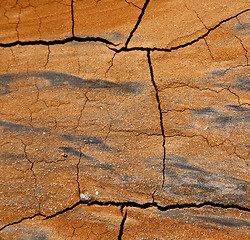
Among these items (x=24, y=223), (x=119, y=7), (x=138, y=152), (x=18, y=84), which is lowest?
(x=24, y=223)

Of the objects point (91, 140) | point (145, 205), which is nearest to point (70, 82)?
point (91, 140)

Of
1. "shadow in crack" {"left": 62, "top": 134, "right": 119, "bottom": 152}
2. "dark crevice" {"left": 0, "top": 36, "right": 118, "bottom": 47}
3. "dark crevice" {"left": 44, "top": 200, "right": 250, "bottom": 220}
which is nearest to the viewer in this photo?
"dark crevice" {"left": 44, "top": 200, "right": 250, "bottom": 220}

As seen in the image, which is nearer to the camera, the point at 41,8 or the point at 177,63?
the point at 177,63

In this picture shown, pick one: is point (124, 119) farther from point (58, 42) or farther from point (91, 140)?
point (58, 42)

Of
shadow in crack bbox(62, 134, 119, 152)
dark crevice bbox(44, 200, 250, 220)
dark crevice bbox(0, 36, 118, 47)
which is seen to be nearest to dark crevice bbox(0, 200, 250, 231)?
dark crevice bbox(44, 200, 250, 220)

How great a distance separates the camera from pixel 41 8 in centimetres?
305

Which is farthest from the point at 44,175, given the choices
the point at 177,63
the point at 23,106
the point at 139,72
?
the point at 177,63

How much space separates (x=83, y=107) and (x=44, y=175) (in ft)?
2.71

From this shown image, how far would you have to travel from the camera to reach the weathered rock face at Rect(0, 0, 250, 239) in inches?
103

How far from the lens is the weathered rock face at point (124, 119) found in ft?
8.60

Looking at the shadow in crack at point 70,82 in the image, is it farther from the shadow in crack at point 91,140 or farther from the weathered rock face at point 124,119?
the shadow in crack at point 91,140

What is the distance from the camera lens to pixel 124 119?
279cm

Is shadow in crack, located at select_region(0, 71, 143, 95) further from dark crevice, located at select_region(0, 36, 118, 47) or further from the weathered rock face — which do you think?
dark crevice, located at select_region(0, 36, 118, 47)

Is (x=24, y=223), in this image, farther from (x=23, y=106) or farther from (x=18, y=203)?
(x=23, y=106)
